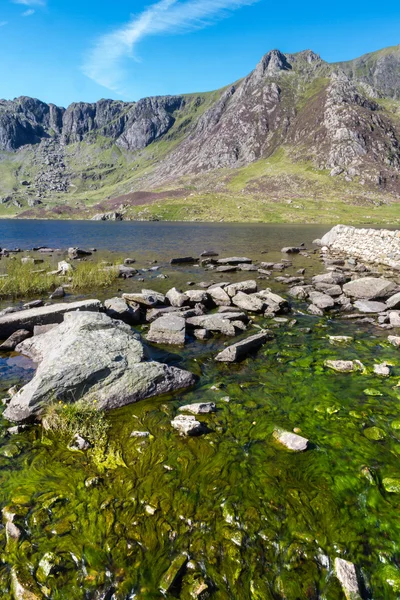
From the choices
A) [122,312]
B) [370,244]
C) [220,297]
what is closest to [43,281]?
[122,312]

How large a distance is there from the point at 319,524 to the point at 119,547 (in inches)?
148

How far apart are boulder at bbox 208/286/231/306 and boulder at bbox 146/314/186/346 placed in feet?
18.8

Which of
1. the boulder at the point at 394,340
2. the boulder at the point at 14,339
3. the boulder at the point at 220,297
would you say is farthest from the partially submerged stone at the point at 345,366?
the boulder at the point at 14,339

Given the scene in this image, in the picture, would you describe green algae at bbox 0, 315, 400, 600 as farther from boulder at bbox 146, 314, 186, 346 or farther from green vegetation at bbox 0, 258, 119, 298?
green vegetation at bbox 0, 258, 119, 298

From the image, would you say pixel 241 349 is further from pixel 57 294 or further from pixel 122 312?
pixel 57 294

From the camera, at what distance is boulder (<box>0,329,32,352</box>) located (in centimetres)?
1408

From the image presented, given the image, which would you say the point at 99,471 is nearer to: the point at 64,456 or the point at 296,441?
the point at 64,456

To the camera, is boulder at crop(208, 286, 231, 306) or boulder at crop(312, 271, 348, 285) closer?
boulder at crop(208, 286, 231, 306)

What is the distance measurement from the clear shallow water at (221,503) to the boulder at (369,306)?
9.73m

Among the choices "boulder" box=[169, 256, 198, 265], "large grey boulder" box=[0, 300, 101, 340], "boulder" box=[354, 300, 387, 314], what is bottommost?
"boulder" box=[169, 256, 198, 265]

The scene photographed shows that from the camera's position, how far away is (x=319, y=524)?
596 centimetres

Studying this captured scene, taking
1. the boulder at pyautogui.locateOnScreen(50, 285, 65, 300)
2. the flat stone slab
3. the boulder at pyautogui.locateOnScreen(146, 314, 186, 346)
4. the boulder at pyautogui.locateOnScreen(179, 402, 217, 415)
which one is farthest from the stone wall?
the boulder at pyautogui.locateOnScreen(50, 285, 65, 300)

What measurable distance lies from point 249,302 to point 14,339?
1309 centimetres

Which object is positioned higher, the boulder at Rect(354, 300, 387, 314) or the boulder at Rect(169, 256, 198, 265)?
the boulder at Rect(354, 300, 387, 314)
